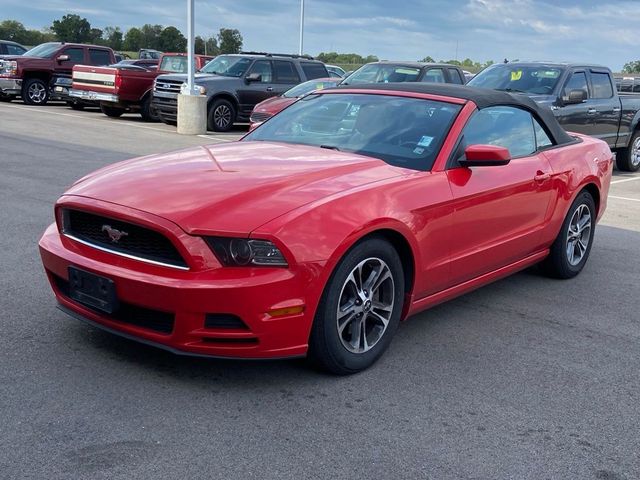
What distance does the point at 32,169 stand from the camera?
33.5 feet

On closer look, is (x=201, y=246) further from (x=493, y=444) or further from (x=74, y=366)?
(x=493, y=444)

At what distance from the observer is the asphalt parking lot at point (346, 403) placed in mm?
3086

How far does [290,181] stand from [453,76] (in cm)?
1287

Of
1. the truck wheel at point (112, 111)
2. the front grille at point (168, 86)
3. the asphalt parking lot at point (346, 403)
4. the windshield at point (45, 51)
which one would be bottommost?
the asphalt parking lot at point (346, 403)

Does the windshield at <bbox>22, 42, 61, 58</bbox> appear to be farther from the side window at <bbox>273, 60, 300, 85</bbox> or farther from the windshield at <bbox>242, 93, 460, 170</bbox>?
the windshield at <bbox>242, 93, 460, 170</bbox>

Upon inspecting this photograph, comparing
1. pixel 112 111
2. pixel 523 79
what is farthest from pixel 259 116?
pixel 112 111

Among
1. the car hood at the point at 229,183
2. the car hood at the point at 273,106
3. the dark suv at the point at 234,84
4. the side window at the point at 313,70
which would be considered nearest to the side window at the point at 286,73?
the dark suv at the point at 234,84

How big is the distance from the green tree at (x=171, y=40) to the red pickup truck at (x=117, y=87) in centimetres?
5343

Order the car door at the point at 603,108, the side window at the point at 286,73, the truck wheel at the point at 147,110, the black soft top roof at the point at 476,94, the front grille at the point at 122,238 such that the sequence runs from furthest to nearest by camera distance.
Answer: the truck wheel at the point at 147,110 < the side window at the point at 286,73 < the car door at the point at 603,108 < the black soft top roof at the point at 476,94 < the front grille at the point at 122,238

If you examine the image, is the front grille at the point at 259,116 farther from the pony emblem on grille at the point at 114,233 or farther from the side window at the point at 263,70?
the pony emblem on grille at the point at 114,233

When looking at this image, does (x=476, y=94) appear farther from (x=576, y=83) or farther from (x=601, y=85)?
(x=601, y=85)

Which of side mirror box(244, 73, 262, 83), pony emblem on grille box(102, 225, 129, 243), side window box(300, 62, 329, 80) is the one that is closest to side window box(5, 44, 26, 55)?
side mirror box(244, 73, 262, 83)

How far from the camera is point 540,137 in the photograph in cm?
580

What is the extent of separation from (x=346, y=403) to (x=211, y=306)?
32.2 inches
